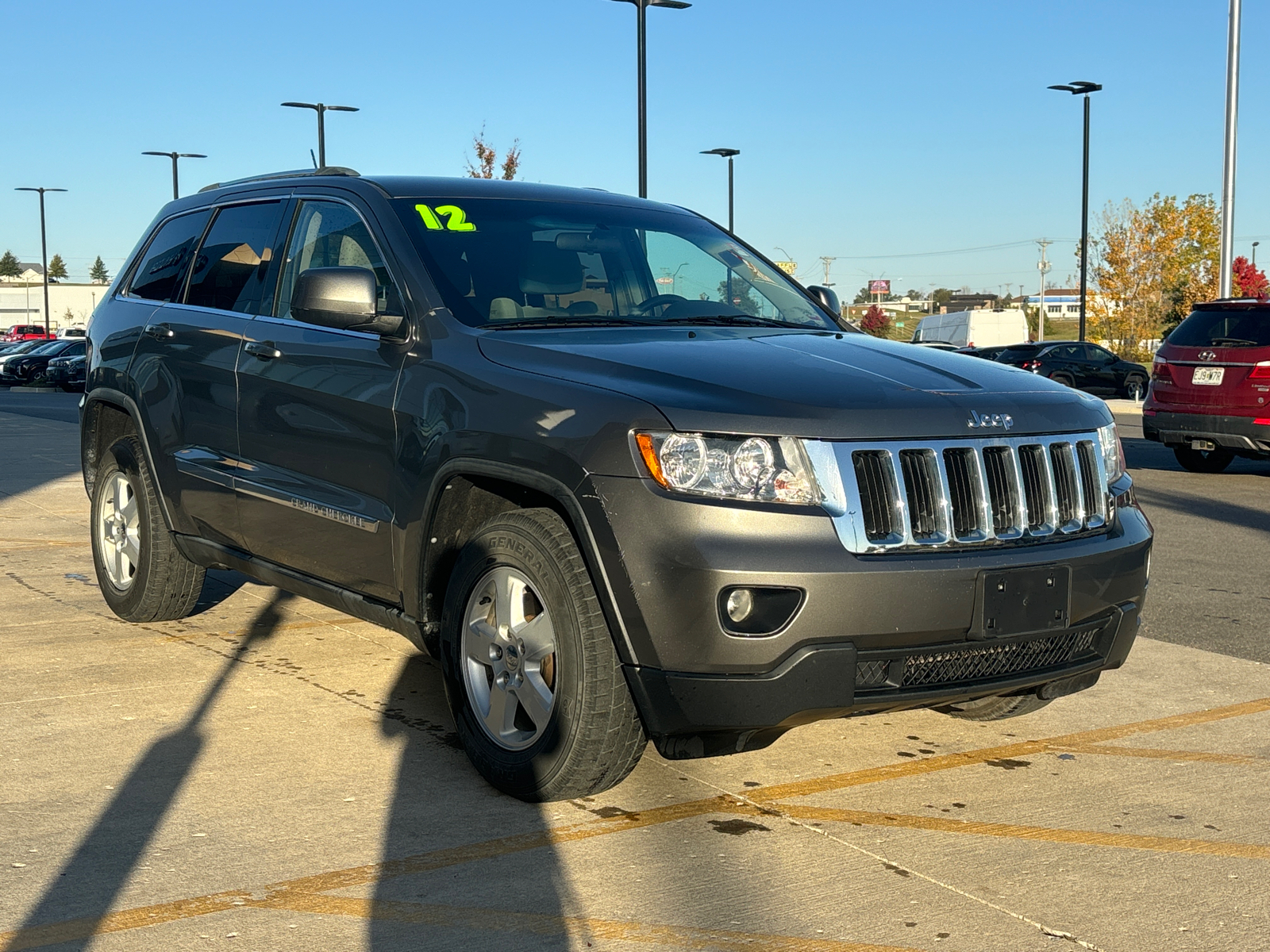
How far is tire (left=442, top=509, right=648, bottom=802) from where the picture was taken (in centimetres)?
389

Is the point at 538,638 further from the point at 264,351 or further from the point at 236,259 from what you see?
the point at 236,259

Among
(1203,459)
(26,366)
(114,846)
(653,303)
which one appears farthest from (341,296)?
(26,366)

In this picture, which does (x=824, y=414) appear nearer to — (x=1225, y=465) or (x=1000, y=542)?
(x=1000, y=542)

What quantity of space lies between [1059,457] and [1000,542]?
1.47ft

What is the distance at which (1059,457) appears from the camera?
425 cm

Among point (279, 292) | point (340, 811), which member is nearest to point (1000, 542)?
point (340, 811)

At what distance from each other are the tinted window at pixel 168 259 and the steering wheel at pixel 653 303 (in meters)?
2.25

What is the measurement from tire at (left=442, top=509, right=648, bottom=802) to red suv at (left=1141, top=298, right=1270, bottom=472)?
10616mm

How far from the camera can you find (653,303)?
204 inches

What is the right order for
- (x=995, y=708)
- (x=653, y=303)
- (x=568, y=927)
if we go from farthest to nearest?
(x=653, y=303) < (x=995, y=708) < (x=568, y=927)

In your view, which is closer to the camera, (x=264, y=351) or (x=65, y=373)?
(x=264, y=351)

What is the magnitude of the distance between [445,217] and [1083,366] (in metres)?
33.0

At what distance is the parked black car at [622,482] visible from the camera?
12.1ft

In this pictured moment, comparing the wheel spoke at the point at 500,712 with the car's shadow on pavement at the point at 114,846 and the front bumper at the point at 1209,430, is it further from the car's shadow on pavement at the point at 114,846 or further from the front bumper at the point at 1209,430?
the front bumper at the point at 1209,430
